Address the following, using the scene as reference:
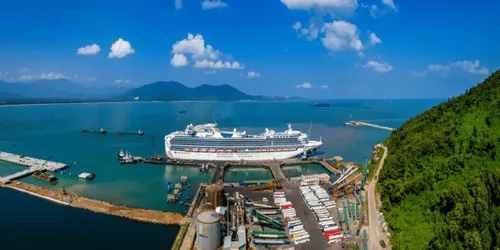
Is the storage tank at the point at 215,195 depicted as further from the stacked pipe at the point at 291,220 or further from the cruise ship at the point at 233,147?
the cruise ship at the point at 233,147

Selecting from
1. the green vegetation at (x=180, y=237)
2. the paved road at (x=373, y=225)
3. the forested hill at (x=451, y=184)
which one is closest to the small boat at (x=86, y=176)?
the green vegetation at (x=180, y=237)

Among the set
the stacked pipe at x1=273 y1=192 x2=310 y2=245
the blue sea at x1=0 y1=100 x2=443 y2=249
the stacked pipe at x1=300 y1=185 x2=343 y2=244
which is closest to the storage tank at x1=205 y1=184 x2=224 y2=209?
the blue sea at x1=0 y1=100 x2=443 y2=249

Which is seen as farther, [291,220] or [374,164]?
[374,164]

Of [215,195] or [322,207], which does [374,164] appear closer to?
[322,207]

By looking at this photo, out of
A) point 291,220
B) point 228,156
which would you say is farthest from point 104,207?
point 228,156

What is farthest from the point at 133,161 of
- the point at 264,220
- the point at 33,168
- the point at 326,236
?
the point at 326,236

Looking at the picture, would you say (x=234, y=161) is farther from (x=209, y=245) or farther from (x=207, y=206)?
(x=209, y=245)
